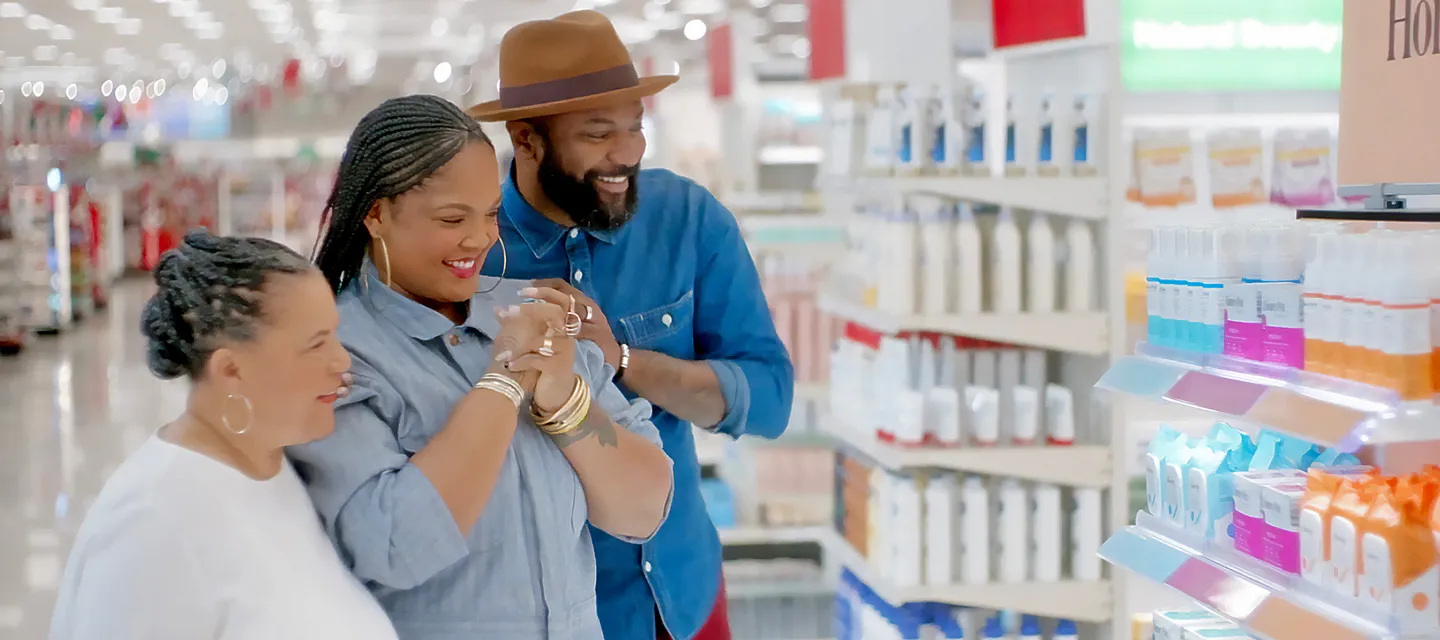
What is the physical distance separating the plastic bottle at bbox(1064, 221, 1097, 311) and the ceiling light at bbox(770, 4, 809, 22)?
47.5 feet

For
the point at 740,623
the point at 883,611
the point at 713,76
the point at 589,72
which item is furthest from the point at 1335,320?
the point at 713,76

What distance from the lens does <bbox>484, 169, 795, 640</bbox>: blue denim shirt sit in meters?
2.15

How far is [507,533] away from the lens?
1646mm

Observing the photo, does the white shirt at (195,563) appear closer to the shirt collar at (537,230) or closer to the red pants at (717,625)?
the shirt collar at (537,230)

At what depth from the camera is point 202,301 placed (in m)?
1.44

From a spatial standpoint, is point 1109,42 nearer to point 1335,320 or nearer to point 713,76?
point 1335,320

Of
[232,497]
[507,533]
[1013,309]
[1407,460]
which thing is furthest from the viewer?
[1013,309]

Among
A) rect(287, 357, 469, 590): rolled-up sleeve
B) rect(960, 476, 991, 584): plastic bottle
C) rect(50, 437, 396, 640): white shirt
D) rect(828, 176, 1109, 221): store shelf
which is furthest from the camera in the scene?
rect(960, 476, 991, 584): plastic bottle

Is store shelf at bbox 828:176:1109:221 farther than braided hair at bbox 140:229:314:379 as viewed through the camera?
Yes

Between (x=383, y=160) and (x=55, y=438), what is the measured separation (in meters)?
9.41

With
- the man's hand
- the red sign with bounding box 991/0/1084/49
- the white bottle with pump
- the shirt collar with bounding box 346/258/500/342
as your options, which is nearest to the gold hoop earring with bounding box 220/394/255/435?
the shirt collar with bounding box 346/258/500/342

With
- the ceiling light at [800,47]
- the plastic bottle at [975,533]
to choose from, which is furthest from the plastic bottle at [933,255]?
the ceiling light at [800,47]

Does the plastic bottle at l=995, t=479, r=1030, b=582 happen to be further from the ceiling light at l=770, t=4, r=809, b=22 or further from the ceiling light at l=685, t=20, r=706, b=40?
the ceiling light at l=685, t=20, r=706, b=40

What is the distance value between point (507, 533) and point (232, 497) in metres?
0.33
